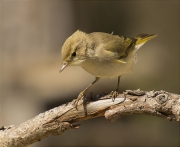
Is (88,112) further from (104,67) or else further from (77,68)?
(77,68)

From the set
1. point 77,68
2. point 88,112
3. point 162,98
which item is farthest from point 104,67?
point 77,68

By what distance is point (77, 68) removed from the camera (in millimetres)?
7691

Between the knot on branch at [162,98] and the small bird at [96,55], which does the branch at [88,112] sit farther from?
the small bird at [96,55]

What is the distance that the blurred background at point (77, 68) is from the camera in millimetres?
6812

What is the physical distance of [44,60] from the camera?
8273 mm

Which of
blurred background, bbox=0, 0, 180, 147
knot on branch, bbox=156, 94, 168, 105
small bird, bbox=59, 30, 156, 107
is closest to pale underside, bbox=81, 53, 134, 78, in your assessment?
small bird, bbox=59, 30, 156, 107

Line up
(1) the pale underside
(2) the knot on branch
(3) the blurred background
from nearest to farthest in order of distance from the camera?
(2) the knot on branch < (1) the pale underside < (3) the blurred background

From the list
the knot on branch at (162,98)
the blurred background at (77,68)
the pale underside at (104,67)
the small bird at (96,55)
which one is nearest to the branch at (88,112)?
the knot on branch at (162,98)

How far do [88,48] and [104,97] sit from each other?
525mm

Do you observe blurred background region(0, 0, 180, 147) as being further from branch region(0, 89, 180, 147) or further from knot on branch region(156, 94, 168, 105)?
knot on branch region(156, 94, 168, 105)

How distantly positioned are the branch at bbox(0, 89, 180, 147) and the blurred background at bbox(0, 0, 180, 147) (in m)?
3.55

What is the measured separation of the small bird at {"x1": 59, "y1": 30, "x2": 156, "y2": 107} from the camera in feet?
10.7

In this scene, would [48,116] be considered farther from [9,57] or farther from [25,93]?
[9,57]

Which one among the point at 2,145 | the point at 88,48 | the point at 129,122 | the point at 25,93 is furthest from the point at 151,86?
the point at 2,145
